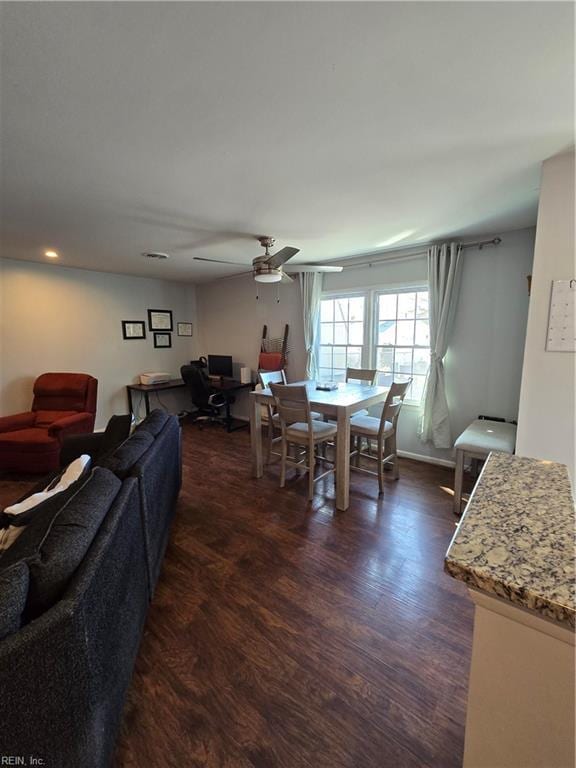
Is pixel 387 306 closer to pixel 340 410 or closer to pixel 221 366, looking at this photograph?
pixel 340 410

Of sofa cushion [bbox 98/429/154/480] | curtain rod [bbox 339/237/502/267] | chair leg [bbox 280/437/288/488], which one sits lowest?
chair leg [bbox 280/437/288/488]

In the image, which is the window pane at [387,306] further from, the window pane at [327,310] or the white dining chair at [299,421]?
the white dining chair at [299,421]

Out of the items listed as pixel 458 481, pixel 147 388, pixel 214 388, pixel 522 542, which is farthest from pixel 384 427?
pixel 147 388

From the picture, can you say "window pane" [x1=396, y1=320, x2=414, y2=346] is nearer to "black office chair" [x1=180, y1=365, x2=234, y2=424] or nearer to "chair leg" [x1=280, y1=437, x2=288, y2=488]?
"chair leg" [x1=280, y1=437, x2=288, y2=488]

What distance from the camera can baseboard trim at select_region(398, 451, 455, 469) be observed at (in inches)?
136

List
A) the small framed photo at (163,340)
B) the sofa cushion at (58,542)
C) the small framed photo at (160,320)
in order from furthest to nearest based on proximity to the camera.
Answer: the small framed photo at (163,340) < the small framed photo at (160,320) < the sofa cushion at (58,542)

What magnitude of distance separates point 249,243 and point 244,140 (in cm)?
172

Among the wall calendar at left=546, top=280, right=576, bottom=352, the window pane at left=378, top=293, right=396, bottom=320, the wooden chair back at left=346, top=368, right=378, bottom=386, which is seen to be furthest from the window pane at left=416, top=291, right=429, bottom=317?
the wall calendar at left=546, top=280, right=576, bottom=352

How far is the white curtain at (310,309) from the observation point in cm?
419

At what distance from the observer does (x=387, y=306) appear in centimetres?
375

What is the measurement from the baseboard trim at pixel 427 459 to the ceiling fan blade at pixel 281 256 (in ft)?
8.49

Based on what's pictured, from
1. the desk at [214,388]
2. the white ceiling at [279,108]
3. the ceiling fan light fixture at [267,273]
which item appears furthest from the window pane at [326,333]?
the white ceiling at [279,108]

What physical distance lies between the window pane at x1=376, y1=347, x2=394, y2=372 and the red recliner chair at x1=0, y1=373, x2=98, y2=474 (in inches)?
140

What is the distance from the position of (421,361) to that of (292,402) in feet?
5.78
